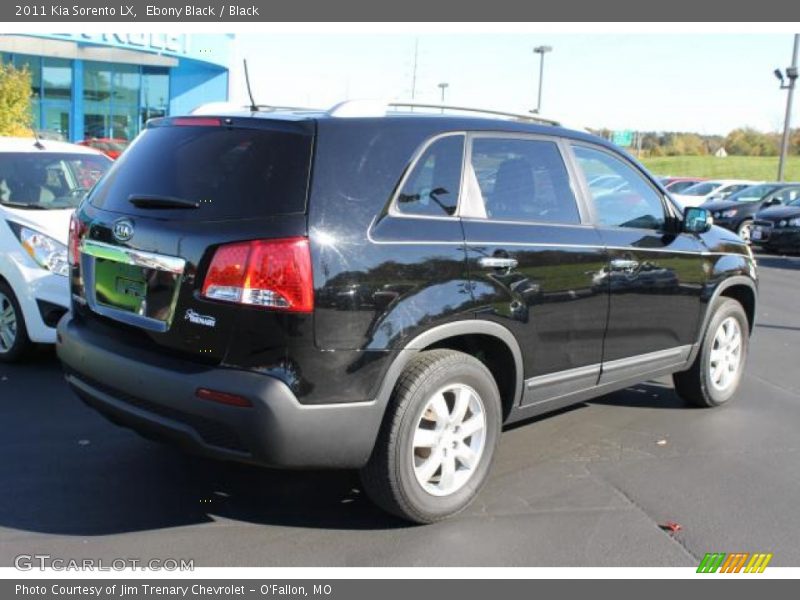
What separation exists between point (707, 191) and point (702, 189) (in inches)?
10.4

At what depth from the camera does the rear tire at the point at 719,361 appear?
5504 mm

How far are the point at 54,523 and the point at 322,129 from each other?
7.01ft

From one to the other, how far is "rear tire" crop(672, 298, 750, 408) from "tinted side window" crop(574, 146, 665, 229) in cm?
97

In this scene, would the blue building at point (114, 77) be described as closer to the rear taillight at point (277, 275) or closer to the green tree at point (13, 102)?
the green tree at point (13, 102)

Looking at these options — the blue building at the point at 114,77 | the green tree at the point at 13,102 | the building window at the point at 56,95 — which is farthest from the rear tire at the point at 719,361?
the building window at the point at 56,95

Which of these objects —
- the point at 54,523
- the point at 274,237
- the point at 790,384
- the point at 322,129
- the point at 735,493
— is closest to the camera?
the point at 274,237

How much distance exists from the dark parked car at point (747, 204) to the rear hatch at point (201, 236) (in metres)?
17.1

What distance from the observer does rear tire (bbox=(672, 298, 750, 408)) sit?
550 centimetres

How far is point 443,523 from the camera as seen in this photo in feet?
12.4

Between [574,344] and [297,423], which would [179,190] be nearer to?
[297,423]

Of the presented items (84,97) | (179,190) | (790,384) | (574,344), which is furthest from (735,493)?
(84,97)

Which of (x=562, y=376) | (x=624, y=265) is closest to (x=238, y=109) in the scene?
(x=562, y=376)

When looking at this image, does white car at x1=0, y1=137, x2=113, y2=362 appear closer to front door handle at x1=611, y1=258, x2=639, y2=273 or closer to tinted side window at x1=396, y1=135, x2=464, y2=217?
tinted side window at x1=396, y1=135, x2=464, y2=217

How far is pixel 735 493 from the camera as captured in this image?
422 cm
